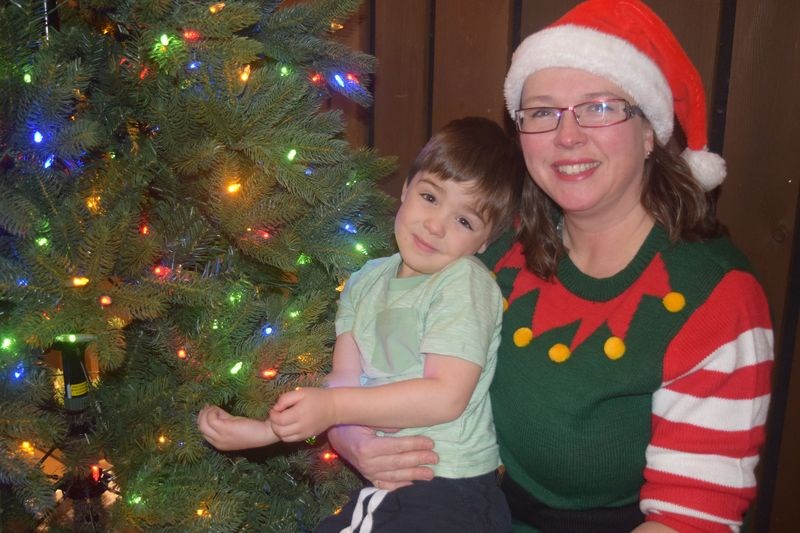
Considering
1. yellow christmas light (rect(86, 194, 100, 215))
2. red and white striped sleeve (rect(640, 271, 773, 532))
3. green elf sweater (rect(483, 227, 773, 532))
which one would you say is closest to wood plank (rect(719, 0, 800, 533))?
green elf sweater (rect(483, 227, 773, 532))

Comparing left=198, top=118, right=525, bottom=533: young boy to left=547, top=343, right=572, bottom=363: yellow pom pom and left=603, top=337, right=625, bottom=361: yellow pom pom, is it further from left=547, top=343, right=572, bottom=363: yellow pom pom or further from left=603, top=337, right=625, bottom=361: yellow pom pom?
left=603, top=337, right=625, bottom=361: yellow pom pom

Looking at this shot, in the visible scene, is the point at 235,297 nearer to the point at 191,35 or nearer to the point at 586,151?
the point at 191,35

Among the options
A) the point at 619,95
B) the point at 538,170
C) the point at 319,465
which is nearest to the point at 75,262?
the point at 319,465

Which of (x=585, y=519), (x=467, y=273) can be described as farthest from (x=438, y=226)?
(x=585, y=519)

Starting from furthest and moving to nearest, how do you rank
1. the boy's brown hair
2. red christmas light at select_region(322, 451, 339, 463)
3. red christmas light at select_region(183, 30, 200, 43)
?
red christmas light at select_region(322, 451, 339, 463) → the boy's brown hair → red christmas light at select_region(183, 30, 200, 43)

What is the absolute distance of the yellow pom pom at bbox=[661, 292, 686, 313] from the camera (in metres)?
1.34

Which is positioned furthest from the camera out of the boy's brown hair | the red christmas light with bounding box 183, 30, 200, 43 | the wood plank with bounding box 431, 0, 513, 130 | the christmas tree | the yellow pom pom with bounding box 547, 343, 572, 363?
the wood plank with bounding box 431, 0, 513, 130

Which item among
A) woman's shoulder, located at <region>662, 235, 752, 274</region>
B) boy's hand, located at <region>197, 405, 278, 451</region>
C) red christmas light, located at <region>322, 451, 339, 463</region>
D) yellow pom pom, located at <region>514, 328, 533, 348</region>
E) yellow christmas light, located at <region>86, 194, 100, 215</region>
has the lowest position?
red christmas light, located at <region>322, 451, 339, 463</region>

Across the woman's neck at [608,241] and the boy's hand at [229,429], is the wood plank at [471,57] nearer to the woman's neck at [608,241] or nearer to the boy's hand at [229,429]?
the woman's neck at [608,241]

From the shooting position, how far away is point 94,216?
4.15ft

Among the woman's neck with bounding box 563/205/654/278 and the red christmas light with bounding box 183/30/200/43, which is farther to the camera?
the woman's neck with bounding box 563/205/654/278

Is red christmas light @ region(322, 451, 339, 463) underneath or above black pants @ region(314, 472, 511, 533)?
underneath

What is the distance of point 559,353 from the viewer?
1449 mm

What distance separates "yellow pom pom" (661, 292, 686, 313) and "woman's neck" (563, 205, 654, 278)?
14cm
